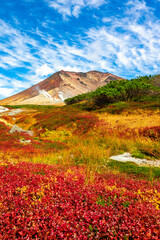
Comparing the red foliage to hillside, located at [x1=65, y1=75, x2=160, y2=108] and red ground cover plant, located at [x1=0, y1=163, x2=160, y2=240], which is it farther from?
hillside, located at [x1=65, y1=75, x2=160, y2=108]

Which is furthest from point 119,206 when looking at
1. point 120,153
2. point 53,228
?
point 120,153

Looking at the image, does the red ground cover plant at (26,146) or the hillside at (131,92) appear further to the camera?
the hillside at (131,92)

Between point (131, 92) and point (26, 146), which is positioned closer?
point (26, 146)

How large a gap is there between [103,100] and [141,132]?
1432 inches

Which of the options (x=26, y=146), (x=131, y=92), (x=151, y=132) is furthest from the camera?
(x=131, y=92)

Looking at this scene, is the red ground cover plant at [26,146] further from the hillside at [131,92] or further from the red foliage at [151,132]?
the hillside at [131,92]

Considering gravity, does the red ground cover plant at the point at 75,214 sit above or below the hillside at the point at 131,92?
below

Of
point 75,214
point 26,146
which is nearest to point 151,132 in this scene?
point 26,146

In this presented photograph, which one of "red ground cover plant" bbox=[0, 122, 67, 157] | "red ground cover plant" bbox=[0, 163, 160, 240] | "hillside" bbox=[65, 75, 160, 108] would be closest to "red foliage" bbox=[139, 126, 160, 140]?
"red ground cover plant" bbox=[0, 122, 67, 157]

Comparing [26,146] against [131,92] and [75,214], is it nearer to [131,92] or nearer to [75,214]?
[75,214]

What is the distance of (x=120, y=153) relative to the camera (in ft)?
33.9

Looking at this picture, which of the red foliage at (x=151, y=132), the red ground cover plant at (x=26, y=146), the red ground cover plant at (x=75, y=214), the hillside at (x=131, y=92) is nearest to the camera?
the red ground cover plant at (x=75, y=214)

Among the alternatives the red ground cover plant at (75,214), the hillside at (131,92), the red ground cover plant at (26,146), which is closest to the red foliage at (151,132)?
the red ground cover plant at (26,146)

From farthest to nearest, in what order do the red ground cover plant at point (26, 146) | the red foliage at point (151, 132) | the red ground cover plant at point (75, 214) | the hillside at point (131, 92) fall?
1. the hillside at point (131, 92)
2. the red foliage at point (151, 132)
3. the red ground cover plant at point (26, 146)
4. the red ground cover plant at point (75, 214)
